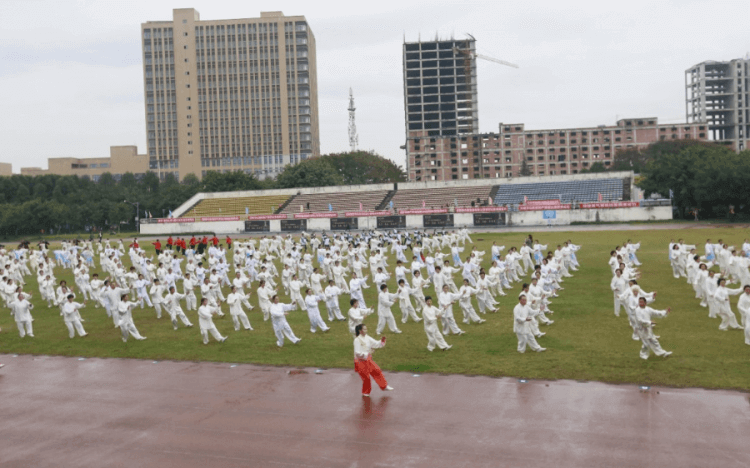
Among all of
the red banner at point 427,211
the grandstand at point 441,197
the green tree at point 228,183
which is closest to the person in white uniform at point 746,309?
the red banner at point 427,211

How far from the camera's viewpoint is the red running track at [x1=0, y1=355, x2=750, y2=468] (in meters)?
8.84

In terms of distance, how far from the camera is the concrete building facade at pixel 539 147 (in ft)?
368

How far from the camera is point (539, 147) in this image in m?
116

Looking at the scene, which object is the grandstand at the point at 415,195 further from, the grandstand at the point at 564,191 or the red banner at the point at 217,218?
the red banner at the point at 217,218

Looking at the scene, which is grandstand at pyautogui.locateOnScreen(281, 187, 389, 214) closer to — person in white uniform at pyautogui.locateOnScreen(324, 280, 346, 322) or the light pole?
the light pole

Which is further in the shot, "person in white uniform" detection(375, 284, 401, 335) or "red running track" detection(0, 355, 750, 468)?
"person in white uniform" detection(375, 284, 401, 335)

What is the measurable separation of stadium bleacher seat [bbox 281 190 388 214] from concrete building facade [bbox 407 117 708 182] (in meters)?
46.2

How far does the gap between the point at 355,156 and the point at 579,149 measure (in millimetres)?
42516

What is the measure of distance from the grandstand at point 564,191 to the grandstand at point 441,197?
1677mm

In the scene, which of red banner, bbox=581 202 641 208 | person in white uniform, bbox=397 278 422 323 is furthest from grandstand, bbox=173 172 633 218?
person in white uniform, bbox=397 278 422 323

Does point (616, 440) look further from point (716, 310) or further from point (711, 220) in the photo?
point (711, 220)

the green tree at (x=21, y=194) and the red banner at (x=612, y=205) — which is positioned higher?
the green tree at (x=21, y=194)

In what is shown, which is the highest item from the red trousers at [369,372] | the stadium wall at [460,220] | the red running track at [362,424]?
the stadium wall at [460,220]

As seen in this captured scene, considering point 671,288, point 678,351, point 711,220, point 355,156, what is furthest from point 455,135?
point 678,351
